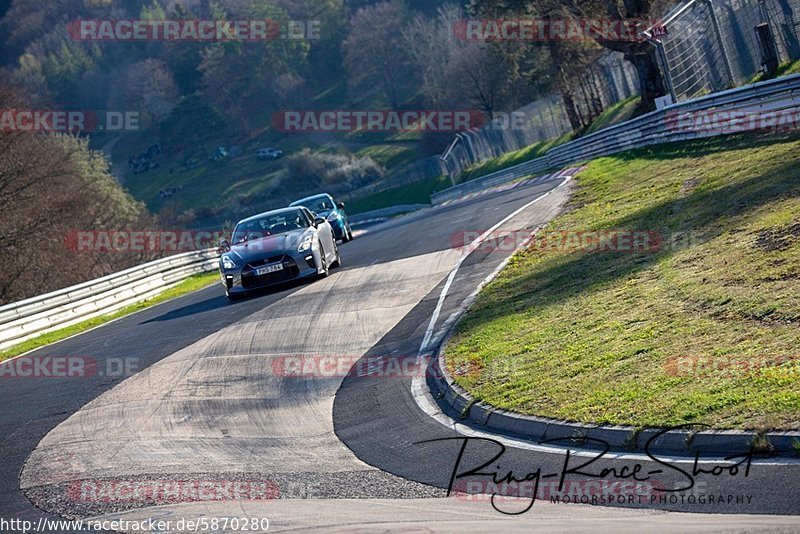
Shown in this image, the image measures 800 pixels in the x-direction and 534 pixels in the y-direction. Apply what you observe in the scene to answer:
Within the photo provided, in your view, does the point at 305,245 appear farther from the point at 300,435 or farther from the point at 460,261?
the point at 300,435

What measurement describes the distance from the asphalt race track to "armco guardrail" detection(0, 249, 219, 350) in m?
3.67

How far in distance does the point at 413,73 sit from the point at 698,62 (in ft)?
288

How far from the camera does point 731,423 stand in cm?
647

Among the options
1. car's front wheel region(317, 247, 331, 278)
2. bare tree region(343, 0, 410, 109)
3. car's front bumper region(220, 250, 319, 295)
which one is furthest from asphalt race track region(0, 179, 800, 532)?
bare tree region(343, 0, 410, 109)

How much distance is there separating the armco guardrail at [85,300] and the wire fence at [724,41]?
15615mm

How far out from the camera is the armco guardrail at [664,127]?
17875 millimetres

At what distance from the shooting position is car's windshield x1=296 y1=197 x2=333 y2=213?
29828 mm

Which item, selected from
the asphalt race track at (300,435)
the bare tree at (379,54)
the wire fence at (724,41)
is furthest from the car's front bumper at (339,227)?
the bare tree at (379,54)

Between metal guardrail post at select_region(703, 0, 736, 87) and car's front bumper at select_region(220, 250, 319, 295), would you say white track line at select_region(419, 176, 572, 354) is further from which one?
metal guardrail post at select_region(703, 0, 736, 87)

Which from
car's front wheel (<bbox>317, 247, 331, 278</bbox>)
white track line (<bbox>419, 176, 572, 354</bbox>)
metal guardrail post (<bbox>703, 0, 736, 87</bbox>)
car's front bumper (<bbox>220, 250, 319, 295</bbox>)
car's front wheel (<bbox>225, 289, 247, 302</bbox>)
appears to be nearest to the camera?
white track line (<bbox>419, 176, 572, 354</bbox>)

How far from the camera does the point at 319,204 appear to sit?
98.6 ft

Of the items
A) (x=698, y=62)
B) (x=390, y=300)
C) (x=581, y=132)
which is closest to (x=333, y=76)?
(x=581, y=132)

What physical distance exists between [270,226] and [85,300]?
7460 mm

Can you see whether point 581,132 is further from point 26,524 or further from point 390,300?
point 26,524
